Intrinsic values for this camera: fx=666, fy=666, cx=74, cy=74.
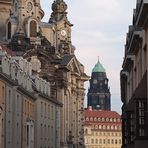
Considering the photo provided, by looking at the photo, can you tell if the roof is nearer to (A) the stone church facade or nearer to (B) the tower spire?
(A) the stone church facade

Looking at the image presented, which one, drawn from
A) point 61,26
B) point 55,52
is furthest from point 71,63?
point 61,26

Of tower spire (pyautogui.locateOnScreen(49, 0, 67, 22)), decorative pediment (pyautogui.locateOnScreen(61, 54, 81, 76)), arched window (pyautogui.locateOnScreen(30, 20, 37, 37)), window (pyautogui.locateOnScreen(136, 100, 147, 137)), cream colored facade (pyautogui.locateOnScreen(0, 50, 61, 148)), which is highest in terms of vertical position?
tower spire (pyautogui.locateOnScreen(49, 0, 67, 22))

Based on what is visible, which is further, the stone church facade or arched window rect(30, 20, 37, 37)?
→ arched window rect(30, 20, 37, 37)

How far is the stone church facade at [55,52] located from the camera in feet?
329

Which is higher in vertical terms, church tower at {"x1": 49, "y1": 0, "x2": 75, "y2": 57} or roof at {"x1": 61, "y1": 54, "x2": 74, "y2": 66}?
church tower at {"x1": 49, "y1": 0, "x2": 75, "y2": 57}

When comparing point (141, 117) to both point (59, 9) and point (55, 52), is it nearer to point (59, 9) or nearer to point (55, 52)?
point (55, 52)

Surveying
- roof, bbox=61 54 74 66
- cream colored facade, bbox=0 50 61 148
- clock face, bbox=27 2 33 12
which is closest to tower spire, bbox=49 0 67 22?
roof, bbox=61 54 74 66

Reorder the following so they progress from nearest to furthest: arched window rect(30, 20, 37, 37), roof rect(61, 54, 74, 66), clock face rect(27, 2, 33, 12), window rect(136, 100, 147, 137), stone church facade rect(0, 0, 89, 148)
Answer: window rect(136, 100, 147, 137) → stone church facade rect(0, 0, 89, 148) → arched window rect(30, 20, 37, 37) → roof rect(61, 54, 74, 66) → clock face rect(27, 2, 33, 12)

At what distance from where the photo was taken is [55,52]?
10775cm

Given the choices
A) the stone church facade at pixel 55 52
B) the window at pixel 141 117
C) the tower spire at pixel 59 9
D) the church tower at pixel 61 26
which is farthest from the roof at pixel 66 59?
the window at pixel 141 117

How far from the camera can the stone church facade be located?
100188 mm

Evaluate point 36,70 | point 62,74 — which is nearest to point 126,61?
point 36,70

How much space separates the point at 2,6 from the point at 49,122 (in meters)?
36.4

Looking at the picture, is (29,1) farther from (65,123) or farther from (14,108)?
(14,108)
